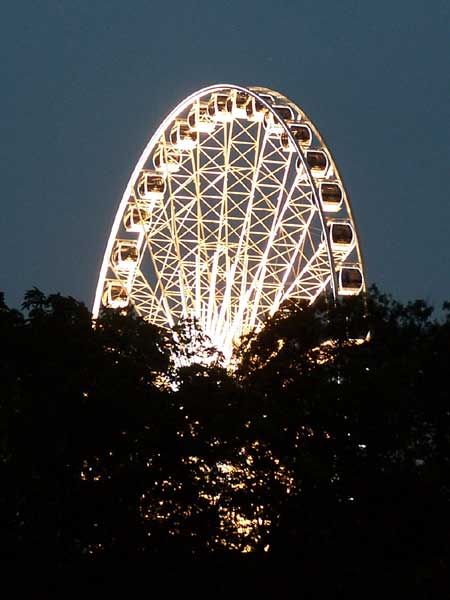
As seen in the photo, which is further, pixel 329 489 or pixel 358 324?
pixel 358 324

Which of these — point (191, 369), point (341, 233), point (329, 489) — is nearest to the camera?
point (329, 489)

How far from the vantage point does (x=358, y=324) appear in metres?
38.5

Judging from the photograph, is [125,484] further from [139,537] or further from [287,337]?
[287,337]

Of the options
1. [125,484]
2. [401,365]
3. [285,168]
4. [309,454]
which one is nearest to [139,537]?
[125,484]

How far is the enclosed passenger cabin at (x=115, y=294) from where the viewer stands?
167 feet

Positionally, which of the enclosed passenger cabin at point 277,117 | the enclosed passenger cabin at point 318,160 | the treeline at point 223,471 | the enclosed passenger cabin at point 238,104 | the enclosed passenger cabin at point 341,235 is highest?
the enclosed passenger cabin at point 238,104

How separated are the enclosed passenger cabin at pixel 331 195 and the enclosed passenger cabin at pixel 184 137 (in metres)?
8.69

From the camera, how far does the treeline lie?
35.2m

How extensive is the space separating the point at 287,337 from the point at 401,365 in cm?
304

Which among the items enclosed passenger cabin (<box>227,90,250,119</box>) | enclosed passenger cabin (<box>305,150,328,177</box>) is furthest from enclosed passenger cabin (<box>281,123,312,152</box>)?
enclosed passenger cabin (<box>227,90,250,119</box>)

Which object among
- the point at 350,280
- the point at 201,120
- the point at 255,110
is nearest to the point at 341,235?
the point at 350,280

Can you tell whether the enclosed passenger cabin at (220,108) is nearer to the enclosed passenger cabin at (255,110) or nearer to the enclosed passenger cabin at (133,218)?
the enclosed passenger cabin at (255,110)

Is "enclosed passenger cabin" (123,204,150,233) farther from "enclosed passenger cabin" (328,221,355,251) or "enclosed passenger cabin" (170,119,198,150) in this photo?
"enclosed passenger cabin" (328,221,355,251)

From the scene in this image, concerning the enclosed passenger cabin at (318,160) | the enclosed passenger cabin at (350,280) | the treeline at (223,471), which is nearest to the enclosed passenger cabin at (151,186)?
the enclosed passenger cabin at (318,160)
